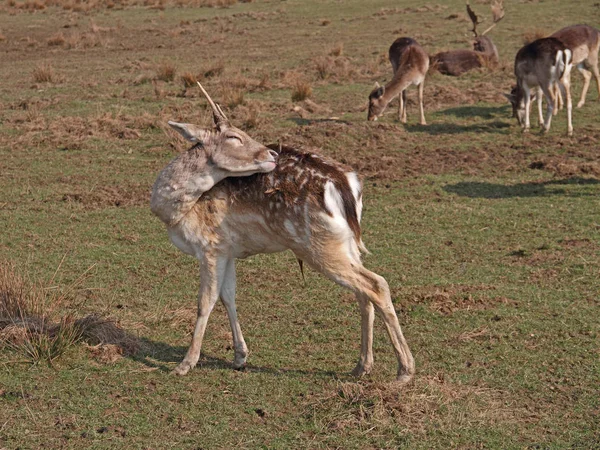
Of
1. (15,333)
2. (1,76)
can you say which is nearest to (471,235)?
(15,333)

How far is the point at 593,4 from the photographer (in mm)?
27391

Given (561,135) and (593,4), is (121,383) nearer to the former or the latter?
(561,135)

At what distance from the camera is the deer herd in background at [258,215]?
5629 millimetres

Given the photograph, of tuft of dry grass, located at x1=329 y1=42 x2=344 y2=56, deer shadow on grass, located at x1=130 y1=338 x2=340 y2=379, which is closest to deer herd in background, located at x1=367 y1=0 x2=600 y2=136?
tuft of dry grass, located at x1=329 y1=42 x2=344 y2=56

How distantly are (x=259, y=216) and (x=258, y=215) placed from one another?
10mm

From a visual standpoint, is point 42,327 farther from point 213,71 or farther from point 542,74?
point 213,71

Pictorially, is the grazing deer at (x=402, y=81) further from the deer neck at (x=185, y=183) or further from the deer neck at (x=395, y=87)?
the deer neck at (x=185, y=183)

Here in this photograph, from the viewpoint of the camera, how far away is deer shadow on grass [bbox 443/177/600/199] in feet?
35.9

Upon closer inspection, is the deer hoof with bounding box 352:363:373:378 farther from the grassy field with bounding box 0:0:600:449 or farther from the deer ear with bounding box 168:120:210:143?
the deer ear with bounding box 168:120:210:143

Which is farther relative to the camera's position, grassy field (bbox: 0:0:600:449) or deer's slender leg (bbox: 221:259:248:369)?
deer's slender leg (bbox: 221:259:248:369)

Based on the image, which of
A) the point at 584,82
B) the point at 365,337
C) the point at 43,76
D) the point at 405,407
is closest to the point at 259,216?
the point at 365,337

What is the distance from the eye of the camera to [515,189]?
36.8 feet

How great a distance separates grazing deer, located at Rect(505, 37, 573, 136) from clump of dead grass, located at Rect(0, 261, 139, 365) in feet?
31.0

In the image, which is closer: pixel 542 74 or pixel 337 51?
pixel 542 74
